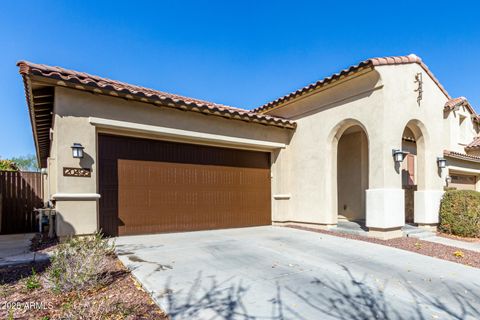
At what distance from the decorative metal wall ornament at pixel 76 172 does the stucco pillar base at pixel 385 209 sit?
8245 mm

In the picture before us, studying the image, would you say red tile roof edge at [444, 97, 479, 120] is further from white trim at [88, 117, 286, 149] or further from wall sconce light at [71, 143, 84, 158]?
wall sconce light at [71, 143, 84, 158]

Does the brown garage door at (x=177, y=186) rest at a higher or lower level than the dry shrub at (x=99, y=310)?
higher

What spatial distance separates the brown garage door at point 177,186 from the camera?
26.5 feet

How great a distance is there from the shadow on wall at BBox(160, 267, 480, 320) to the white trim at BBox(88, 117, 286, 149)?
503cm

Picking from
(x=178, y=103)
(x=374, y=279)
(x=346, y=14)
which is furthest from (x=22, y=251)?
(x=346, y=14)

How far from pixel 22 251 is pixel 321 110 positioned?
9837mm

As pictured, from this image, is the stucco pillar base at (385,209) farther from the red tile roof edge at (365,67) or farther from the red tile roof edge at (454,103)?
the red tile roof edge at (454,103)

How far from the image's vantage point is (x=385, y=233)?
8.48m

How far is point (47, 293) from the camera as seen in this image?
161 inches

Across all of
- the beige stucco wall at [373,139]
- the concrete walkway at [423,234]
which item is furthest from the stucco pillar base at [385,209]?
the concrete walkway at [423,234]

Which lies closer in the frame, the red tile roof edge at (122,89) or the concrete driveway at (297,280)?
the concrete driveway at (297,280)

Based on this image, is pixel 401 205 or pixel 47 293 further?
pixel 401 205

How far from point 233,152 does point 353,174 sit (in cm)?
576

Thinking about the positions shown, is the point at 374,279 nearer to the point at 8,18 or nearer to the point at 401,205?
the point at 401,205
